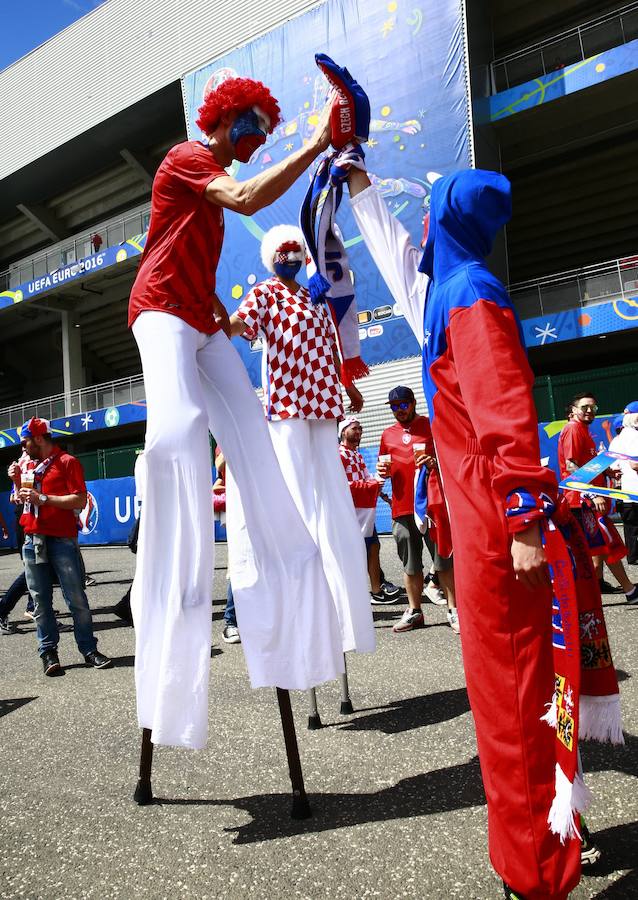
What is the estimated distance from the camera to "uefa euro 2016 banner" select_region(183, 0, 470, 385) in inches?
618

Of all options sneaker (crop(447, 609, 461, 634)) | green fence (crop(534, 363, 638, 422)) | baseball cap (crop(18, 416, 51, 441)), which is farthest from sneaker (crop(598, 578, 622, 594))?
green fence (crop(534, 363, 638, 422))

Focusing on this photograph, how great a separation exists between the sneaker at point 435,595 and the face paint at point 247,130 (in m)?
4.46

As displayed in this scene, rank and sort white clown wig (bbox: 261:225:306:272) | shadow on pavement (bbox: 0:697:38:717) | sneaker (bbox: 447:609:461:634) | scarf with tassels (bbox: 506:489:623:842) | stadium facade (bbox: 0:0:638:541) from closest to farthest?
scarf with tassels (bbox: 506:489:623:842) → white clown wig (bbox: 261:225:306:272) → shadow on pavement (bbox: 0:697:38:717) → sneaker (bbox: 447:609:461:634) → stadium facade (bbox: 0:0:638:541)

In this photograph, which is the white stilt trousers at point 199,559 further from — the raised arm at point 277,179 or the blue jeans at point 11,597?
the blue jeans at point 11,597

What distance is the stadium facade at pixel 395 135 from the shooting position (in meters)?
15.6

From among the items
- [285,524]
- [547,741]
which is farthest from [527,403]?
[285,524]

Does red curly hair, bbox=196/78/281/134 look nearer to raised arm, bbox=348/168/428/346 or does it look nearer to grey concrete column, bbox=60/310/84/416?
raised arm, bbox=348/168/428/346

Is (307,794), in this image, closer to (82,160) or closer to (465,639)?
(465,639)

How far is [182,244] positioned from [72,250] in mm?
25638

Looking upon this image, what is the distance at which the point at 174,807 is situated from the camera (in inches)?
84.7

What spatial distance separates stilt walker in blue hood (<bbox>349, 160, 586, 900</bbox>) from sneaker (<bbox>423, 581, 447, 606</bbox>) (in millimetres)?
4505

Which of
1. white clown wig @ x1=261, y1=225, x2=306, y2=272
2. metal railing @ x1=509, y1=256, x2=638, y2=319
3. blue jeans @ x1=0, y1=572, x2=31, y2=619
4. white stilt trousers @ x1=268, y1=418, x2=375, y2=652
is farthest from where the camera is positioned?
metal railing @ x1=509, y1=256, x2=638, y2=319

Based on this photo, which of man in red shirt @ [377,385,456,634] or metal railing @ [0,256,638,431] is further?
metal railing @ [0,256,638,431]

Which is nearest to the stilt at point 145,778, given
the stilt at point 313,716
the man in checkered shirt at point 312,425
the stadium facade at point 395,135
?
the stilt at point 313,716
